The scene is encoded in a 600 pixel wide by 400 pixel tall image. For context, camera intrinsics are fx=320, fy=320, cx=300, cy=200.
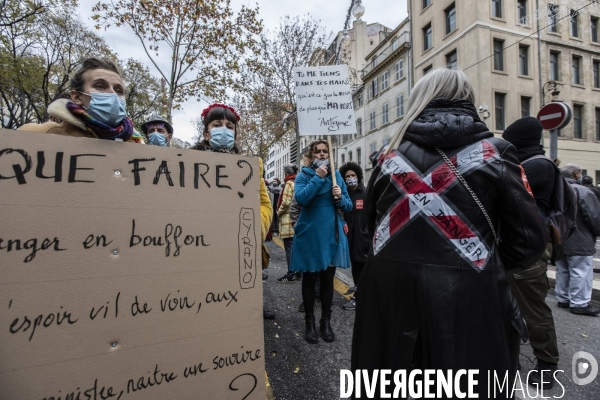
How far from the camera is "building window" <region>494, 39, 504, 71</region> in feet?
61.4

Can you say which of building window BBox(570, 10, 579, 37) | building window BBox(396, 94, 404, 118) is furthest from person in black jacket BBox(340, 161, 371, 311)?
building window BBox(570, 10, 579, 37)

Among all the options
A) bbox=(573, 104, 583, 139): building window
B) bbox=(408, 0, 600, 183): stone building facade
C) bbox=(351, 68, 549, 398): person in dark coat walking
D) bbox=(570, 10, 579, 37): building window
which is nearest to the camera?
bbox=(351, 68, 549, 398): person in dark coat walking

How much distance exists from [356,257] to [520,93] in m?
20.6

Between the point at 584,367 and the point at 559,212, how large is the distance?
129 centimetres

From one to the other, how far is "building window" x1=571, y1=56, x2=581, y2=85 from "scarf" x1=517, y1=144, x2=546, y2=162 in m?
24.7

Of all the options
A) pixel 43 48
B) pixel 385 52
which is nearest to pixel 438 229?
pixel 43 48

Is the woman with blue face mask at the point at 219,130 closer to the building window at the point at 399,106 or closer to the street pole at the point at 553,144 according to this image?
the street pole at the point at 553,144

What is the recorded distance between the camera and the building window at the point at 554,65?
19.7 metres

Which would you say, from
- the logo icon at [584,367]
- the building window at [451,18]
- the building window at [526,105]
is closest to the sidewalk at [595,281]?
the logo icon at [584,367]

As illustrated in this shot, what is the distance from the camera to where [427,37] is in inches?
878

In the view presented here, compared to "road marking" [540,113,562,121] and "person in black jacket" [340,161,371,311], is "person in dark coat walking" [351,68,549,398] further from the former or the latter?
"road marking" [540,113,562,121]

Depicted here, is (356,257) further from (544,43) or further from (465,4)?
(544,43)


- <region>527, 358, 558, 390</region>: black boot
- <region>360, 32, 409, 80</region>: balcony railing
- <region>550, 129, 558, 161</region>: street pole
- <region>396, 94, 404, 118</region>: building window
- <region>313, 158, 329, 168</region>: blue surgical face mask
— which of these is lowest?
<region>527, 358, 558, 390</region>: black boot

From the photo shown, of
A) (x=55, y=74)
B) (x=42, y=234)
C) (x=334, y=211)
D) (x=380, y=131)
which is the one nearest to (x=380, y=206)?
(x=42, y=234)
